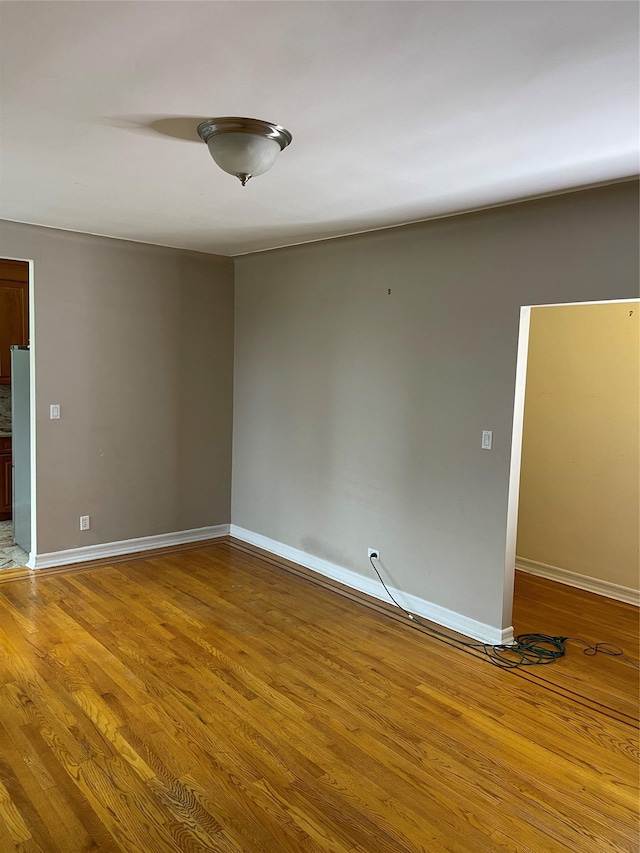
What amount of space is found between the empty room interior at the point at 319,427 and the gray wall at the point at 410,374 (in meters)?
0.02

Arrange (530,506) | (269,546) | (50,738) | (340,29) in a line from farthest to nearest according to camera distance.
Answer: (269,546) < (530,506) < (50,738) < (340,29)

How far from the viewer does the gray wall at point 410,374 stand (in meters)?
3.41

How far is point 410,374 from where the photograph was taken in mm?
4164

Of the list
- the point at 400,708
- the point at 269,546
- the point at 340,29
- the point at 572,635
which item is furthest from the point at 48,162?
the point at 572,635

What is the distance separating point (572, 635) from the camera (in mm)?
3889

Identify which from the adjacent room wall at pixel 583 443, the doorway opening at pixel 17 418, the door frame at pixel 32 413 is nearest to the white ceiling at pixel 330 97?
the door frame at pixel 32 413

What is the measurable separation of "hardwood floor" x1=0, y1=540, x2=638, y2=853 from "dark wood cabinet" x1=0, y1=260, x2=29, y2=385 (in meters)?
2.47

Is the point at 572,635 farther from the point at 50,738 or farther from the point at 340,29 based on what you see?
the point at 340,29

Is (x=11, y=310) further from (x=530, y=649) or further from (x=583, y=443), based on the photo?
(x=530, y=649)

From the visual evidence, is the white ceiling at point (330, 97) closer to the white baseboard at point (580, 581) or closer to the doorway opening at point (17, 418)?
the doorway opening at point (17, 418)

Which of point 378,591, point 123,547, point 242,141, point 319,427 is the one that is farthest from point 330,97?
point 123,547

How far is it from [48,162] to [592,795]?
11.4 ft

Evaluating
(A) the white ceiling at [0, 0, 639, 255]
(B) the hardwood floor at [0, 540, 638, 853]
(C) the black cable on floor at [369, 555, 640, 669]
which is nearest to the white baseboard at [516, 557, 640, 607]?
(B) the hardwood floor at [0, 540, 638, 853]

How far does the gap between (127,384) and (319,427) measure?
156cm
